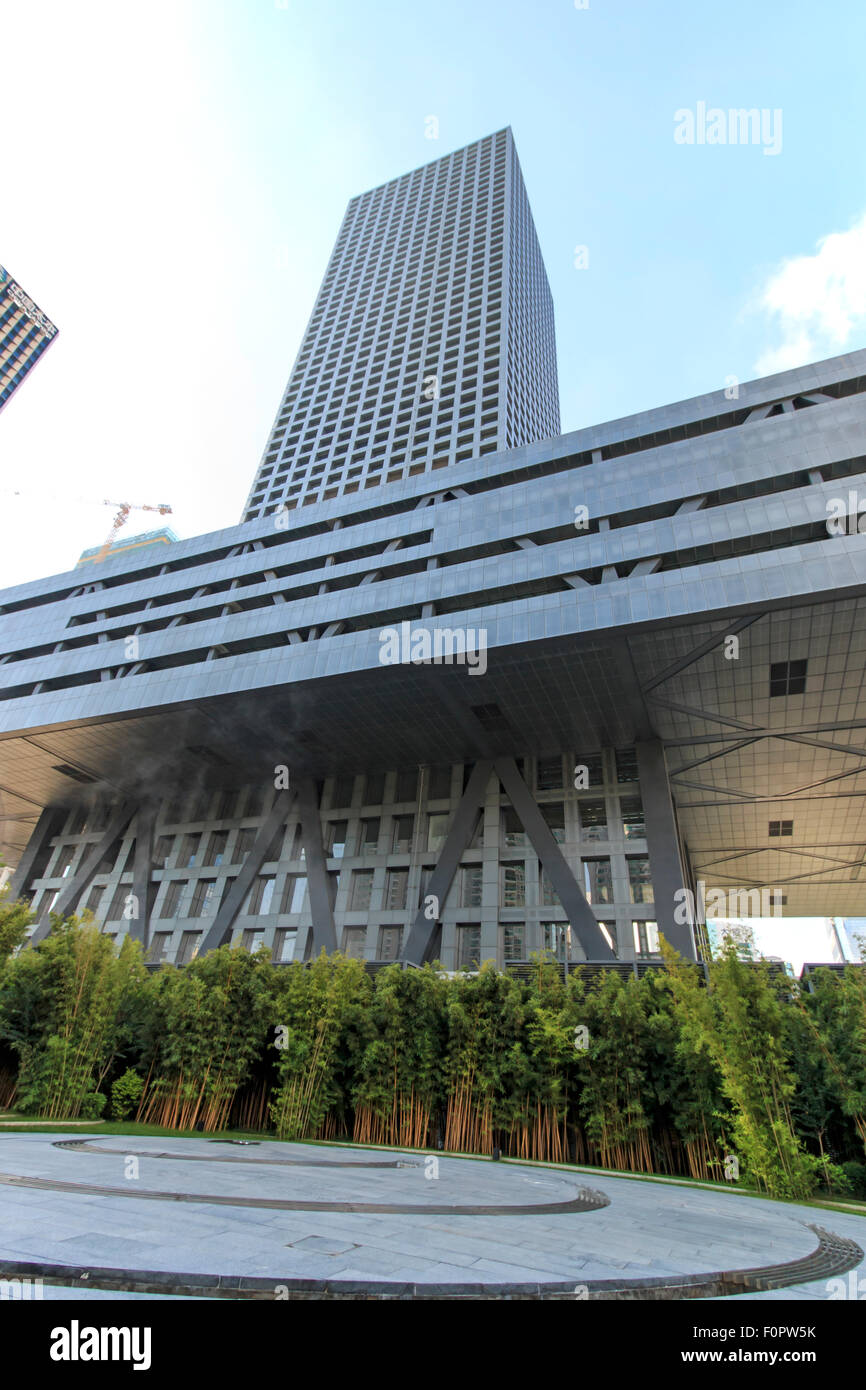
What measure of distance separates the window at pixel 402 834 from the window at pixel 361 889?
170 centimetres

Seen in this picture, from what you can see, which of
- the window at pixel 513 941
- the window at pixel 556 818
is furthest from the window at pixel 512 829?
the window at pixel 513 941

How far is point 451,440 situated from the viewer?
48.7 metres

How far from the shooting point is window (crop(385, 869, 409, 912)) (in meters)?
30.7

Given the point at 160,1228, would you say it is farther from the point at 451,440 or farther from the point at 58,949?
the point at 451,440

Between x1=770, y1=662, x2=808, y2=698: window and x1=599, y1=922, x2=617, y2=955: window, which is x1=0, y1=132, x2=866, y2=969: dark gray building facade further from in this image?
x1=599, y1=922, x2=617, y2=955: window

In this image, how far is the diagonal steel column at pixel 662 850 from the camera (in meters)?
24.5

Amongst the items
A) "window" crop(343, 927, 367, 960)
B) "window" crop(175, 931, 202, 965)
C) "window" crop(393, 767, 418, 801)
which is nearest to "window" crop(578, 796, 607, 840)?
"window" crop(393, 767, 418, 801)

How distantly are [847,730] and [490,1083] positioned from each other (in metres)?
21.4

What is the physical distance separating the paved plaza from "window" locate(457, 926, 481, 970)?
1849 cm

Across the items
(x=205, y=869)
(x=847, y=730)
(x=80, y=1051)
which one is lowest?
(x=80, y=1051)

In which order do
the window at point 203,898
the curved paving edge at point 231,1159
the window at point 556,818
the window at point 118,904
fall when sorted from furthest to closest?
the window at point 118,904, the window at point 203,898, the window at point 556,818, the curved paving edge at point 231,1159

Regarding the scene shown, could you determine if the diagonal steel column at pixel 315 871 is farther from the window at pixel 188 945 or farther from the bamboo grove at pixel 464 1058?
the bamboo grove at pixel 464 1058
